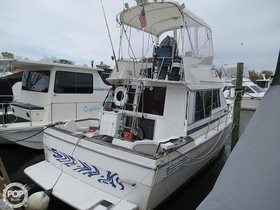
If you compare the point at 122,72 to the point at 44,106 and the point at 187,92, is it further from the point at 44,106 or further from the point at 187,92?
the point at 44,106

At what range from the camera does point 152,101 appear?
5125mm

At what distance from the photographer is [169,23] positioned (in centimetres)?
600

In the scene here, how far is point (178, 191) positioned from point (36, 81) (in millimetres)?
5557

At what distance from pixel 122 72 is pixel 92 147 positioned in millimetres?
2240

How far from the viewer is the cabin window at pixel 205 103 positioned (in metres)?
5.18

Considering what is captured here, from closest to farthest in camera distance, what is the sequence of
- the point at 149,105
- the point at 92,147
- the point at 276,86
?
the point at 276,86 < the point at 92,147 < the point at 149,105

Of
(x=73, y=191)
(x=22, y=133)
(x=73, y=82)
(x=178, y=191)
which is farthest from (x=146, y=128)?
(x=73, y=82)

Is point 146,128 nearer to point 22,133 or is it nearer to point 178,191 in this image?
point 178,191

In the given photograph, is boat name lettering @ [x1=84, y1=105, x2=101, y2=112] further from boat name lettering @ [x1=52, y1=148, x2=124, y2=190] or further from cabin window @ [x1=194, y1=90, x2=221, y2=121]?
cabin window @ [x1=194, y1=90, x2=221, y2=121]

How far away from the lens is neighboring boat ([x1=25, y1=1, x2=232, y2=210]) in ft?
11.6

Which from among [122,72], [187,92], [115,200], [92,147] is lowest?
[115,200]

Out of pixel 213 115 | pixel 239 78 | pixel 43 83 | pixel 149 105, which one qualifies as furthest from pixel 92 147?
pixel 239 78

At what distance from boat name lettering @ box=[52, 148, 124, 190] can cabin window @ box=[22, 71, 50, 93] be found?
3.27m

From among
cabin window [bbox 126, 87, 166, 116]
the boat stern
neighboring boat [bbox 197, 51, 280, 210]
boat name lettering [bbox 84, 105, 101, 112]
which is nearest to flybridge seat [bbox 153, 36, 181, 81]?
cabin window [bbox 126, 87, 166, 116]
